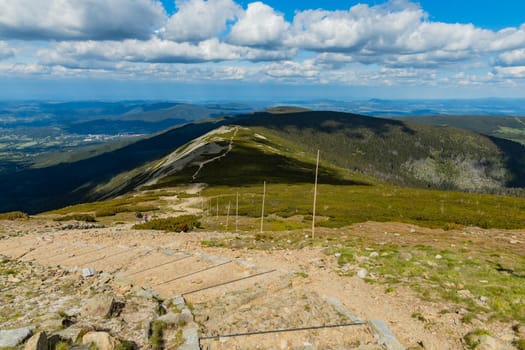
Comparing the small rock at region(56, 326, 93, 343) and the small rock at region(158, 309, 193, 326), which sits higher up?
the small rock at region(56, 326, 93, 343)

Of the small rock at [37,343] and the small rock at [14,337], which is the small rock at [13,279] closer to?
the small rock at [14,337]

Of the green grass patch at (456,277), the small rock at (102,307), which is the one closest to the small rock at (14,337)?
the small rock at (102,307)

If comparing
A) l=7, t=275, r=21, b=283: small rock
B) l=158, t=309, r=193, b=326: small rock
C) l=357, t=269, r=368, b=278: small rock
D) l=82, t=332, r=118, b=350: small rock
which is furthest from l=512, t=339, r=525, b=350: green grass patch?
l=7, t=275, r=21, b=283: small rock

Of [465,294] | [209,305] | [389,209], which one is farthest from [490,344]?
[389,209]

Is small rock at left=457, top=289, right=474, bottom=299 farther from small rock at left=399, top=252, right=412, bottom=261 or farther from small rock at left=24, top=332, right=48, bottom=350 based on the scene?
small rock at left=24, top=332, right=48, bottom=350

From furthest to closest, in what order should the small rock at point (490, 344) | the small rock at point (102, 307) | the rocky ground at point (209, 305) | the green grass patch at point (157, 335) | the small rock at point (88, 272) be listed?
the small rock at point (88, 272)
the small rock at point (102, 307)
the rocky ground at point (209, 305)
the green grass patch at point (157, 335)
the small rock at point (490, 344)
